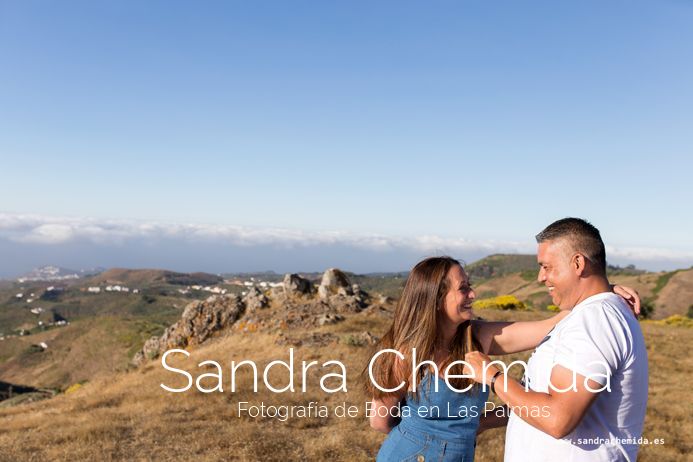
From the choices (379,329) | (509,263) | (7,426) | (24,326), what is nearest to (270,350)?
(379,329)

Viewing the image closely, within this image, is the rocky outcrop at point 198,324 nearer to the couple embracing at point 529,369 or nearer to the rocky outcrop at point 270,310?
the rocky outcrop at point 270,310

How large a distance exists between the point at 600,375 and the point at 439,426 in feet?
3.75

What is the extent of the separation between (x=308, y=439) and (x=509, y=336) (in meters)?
6.89

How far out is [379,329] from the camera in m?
19.7

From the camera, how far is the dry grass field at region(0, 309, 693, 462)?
8812 mm

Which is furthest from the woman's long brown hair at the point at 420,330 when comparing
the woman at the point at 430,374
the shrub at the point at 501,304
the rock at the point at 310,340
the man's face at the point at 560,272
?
the shrub at the point at 501,304

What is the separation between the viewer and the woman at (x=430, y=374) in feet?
10.8

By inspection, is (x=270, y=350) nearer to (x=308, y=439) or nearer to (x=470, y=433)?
(x=308, y=439)

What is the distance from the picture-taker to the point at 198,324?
2331 cm

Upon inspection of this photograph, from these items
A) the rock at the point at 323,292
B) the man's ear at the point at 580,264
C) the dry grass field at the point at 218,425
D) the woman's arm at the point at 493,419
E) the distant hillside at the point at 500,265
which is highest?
the man's ear at the point at 580,264

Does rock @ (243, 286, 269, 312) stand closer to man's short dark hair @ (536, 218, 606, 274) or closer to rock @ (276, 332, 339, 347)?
rock @ (276, 332, 339, 347)

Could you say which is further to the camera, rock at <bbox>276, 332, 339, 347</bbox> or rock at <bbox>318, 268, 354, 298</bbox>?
rock at <bbox>318, 268, 354, 298</bbox>

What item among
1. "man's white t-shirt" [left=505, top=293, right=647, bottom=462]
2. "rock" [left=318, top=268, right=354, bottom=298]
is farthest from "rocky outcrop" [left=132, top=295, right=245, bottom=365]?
"man's white t-shirt" [left=505, top=293, right=647, bottom=462]

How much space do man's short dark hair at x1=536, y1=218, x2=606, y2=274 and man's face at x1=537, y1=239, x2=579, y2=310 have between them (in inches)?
1.7
